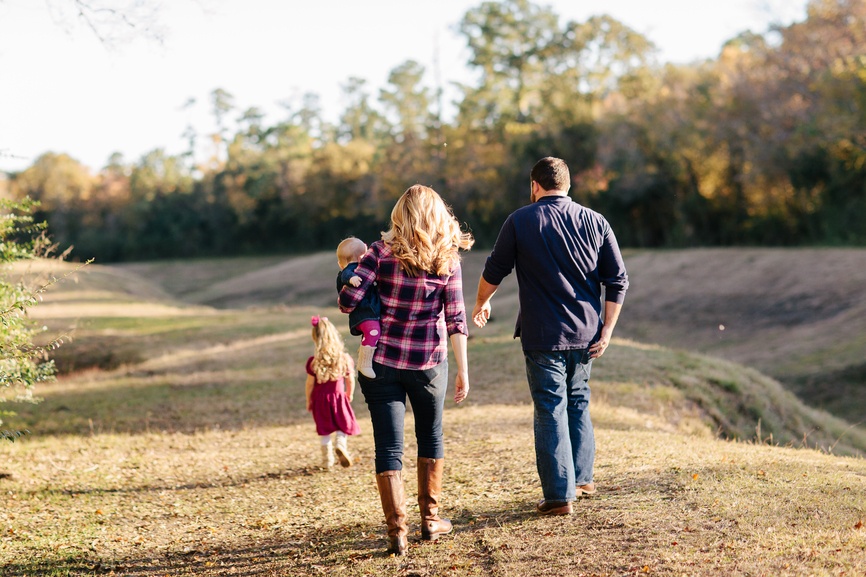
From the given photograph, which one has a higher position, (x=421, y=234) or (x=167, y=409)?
(x=421, y=234)

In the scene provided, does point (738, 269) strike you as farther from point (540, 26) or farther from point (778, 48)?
point (540, 26)

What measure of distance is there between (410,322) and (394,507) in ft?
3.63

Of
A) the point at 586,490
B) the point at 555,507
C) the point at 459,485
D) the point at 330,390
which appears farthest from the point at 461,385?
the point at 330,390

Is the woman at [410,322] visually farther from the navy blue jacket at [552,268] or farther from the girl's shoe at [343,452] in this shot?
the girl's shoe at [343,452]

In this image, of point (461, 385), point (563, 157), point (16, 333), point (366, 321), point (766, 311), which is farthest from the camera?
point (563, 157)

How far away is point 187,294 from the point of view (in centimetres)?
5512

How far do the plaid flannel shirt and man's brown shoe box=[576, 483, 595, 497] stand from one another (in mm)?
1565

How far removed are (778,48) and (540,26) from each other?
85.0 ft

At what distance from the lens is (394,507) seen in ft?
16.4

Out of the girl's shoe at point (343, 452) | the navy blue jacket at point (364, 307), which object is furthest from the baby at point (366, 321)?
the girl's shoe at point (343, 452)

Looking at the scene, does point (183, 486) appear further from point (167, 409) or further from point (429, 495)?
point (167, 409)

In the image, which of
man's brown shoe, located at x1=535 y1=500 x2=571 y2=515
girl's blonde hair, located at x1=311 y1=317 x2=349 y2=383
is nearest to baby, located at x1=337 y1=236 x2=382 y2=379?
man's brown shoe, located at x1=535 y1=500 x2=571 y2=515

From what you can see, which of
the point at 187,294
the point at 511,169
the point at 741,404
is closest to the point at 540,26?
the point at 511,169

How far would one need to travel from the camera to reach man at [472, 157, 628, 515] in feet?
17.6
